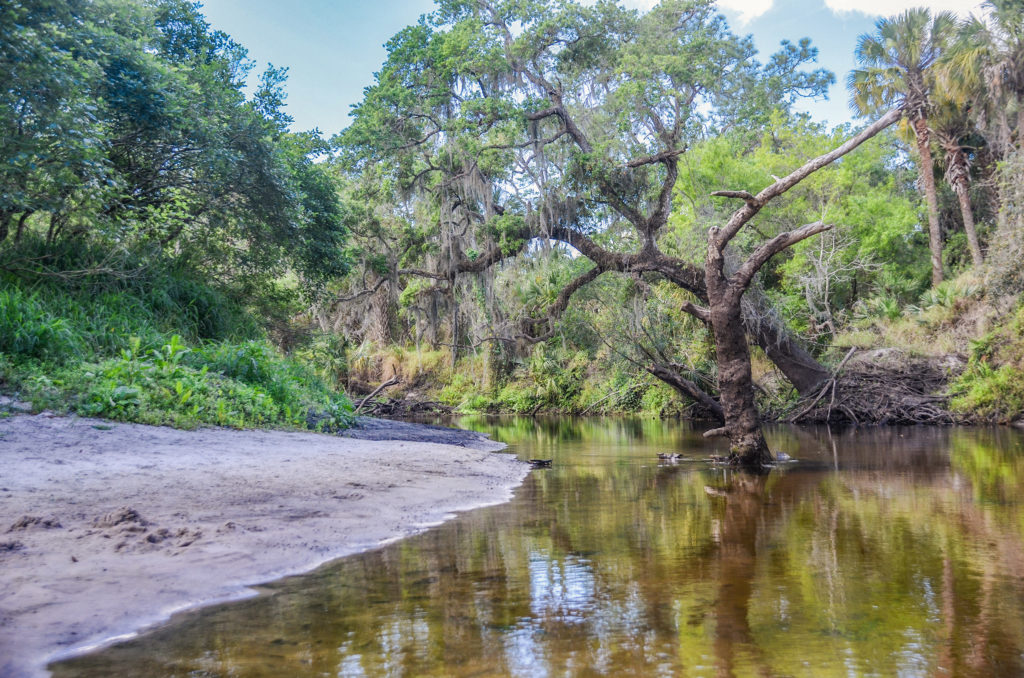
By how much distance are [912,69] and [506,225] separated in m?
17.4

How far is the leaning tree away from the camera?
17.2 meters

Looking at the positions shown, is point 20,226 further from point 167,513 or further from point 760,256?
point 760,256

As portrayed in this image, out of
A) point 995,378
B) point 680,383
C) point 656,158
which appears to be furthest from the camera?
point 656,158

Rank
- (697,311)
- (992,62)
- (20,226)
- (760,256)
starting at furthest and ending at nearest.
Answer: (992,62) → (20,226) → (697,311) → (760,256)

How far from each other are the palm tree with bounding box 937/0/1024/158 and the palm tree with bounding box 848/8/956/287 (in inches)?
43.7

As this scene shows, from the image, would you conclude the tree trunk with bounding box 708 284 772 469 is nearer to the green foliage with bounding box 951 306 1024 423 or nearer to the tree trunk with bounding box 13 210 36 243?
the green foliage with bounding box 951 306 1024 423

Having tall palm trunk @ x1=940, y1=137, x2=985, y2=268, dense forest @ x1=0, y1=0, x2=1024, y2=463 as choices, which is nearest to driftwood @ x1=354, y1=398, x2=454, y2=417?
dense forest @ x1=0, y1=0, x2=1024, y2=463

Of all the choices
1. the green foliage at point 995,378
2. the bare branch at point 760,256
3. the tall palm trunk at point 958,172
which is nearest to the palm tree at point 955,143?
the tall palm trunk at point 958,172

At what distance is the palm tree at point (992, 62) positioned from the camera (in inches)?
899

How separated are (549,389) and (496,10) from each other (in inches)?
549

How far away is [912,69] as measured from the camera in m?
25.5

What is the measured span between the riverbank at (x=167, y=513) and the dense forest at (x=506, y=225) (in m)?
1.64

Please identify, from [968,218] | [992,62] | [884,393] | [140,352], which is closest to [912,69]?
[992,62]

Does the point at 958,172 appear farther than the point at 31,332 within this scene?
Yes
